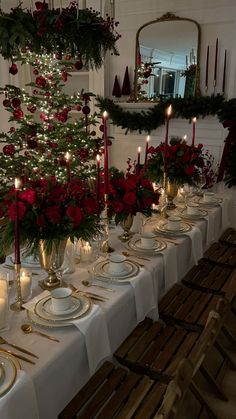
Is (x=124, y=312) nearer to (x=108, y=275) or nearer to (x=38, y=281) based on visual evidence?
(x=108, y=275)

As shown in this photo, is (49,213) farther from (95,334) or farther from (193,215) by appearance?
(193,215)

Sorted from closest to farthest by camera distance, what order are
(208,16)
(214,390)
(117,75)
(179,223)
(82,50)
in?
1. (214,390)
2. (179,223)
3. (82,50)
4. (208,16)
5. (117,75)

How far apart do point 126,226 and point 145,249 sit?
0.74ft

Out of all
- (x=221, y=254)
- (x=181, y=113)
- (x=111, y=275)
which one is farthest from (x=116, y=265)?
(x=181, y=113)

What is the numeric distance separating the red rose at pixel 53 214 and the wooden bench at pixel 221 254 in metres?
1.45

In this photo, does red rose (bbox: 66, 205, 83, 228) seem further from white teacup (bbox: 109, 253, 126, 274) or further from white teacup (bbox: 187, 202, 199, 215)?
white teacup (bbox: 187, 202, 199, 215)

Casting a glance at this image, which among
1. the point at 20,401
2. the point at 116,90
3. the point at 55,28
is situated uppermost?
the point at 55,28

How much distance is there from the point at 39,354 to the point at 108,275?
0.55 meters

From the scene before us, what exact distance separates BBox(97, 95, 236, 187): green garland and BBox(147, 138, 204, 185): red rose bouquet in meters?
1.41

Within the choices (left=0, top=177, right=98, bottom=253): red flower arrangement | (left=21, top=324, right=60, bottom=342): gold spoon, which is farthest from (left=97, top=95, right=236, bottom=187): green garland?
(left=21, top=324, right=60, bottom=342): gold spoon

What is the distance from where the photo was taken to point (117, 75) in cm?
461

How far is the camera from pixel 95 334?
4.37 ft

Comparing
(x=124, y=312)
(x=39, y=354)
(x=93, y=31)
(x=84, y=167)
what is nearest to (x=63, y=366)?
(x=39, y=354)

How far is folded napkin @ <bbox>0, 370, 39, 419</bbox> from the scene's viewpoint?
0.98 meters
